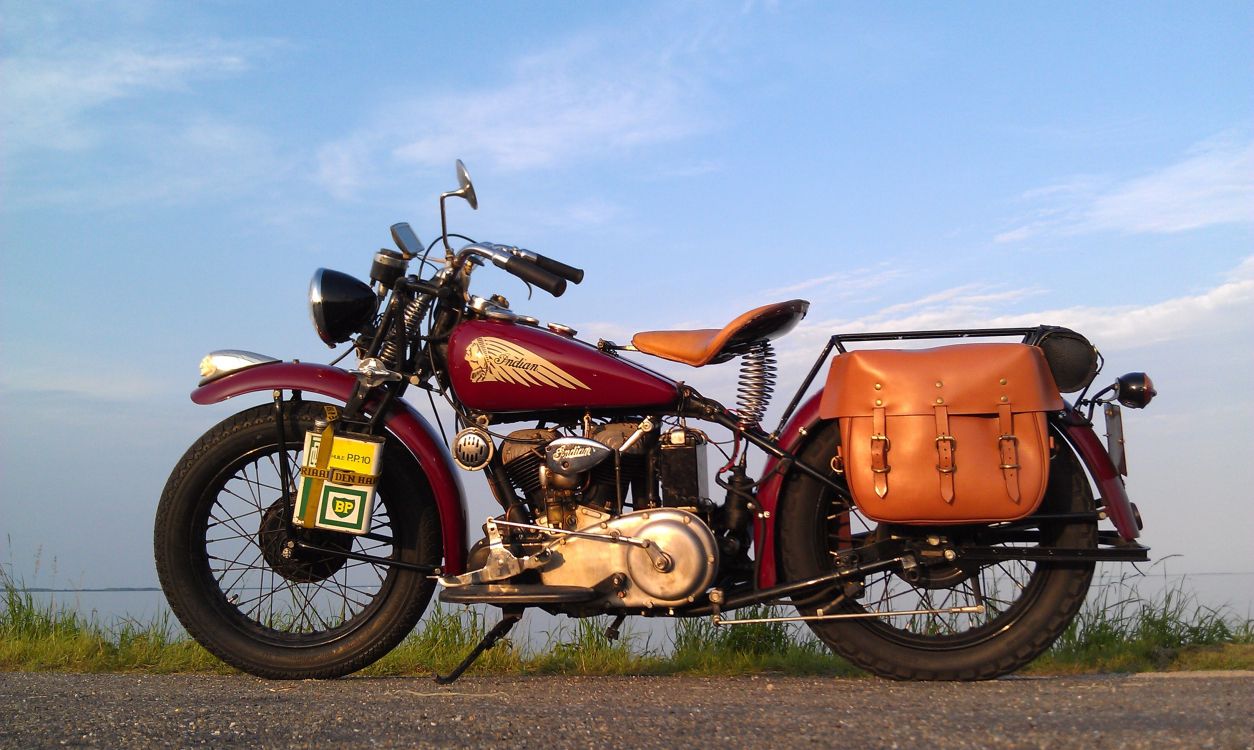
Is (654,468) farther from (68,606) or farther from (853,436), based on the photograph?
(68,606)

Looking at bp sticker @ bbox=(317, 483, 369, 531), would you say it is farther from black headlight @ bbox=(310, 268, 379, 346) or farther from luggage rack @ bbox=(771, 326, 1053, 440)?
luggage rack @ bbox=(771, 326, 1053, 440)

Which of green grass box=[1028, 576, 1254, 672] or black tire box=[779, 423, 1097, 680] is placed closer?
black tire box=[779, 423, 1097, 680]

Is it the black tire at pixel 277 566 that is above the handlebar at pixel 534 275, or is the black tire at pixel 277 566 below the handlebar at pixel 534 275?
below

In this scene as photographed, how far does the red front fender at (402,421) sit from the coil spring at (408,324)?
16cm

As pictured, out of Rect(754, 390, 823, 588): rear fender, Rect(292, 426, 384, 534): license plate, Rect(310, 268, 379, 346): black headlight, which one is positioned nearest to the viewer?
Rect(754, 390, 823, 588): rear fender

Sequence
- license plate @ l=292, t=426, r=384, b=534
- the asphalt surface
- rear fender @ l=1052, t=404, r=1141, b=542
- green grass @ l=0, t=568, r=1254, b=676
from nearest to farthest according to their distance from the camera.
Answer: the asphalt surface → rear fender @ l=1052, t=404, r=1141, b=542 → license plate @ l=292, t=426, r=384, b=534 → green grass @ l=0, t=568, r=1254, b=676

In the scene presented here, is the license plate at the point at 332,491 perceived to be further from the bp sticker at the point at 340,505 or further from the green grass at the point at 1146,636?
the green grass at the point at 1146,636

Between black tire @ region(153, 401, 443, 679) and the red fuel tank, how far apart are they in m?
0.47

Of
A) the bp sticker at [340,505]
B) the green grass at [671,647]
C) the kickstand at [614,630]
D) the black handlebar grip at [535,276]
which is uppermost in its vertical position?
the black handlebar grip at [535,276]

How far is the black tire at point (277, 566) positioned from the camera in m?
3.99

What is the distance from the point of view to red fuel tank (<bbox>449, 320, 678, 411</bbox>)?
3869 millimetres

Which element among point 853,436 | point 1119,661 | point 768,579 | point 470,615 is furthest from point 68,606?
point 1119,661

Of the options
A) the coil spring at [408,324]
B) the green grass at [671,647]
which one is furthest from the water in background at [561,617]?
the coil spring at [408,324]

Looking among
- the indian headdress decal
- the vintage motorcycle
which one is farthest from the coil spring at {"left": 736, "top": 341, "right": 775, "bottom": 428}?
the indian headdress decal
